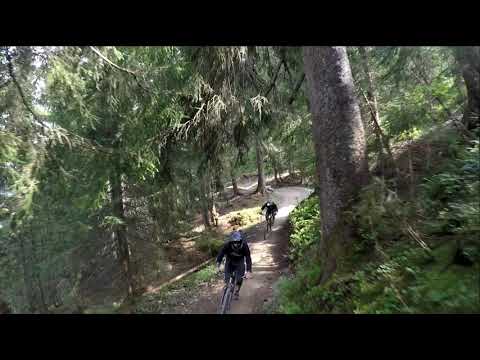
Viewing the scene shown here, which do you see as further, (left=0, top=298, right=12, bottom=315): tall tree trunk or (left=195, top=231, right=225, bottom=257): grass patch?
(left=0, top=298, right=12, bottom=315): tall tree trunk

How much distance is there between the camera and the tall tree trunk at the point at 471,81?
170 inches

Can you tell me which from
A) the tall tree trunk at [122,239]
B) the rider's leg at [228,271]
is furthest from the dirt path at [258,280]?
the tall tree trunk at [122,239]

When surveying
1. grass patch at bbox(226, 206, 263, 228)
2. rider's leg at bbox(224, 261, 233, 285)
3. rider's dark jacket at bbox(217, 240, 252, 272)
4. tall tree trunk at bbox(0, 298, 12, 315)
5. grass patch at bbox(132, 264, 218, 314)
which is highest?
rider's dark jacket at bbox(217, 240, 252, 272)

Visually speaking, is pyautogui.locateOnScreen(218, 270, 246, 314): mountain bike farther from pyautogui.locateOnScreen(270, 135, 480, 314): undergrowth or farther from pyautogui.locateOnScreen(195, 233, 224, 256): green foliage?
pyautogui.locateOnScreen(195, 233, 224, 256): green foliage

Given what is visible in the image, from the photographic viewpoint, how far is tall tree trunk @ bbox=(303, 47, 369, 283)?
4.48m

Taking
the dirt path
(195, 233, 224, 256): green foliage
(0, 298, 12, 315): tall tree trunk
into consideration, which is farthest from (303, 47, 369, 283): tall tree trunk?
(0, 298, 12, 315): tall tree trunk

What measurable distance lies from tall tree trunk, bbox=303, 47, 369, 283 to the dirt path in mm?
3460

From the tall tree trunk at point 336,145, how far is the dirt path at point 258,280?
11.4ft

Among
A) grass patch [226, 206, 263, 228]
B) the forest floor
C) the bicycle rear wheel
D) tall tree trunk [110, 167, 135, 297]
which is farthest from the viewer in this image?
grass patch [226, 206, 263, 228]

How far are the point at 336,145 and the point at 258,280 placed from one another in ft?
20.1

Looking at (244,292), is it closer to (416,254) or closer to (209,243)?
(416,254)

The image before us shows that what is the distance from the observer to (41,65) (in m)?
4.98
